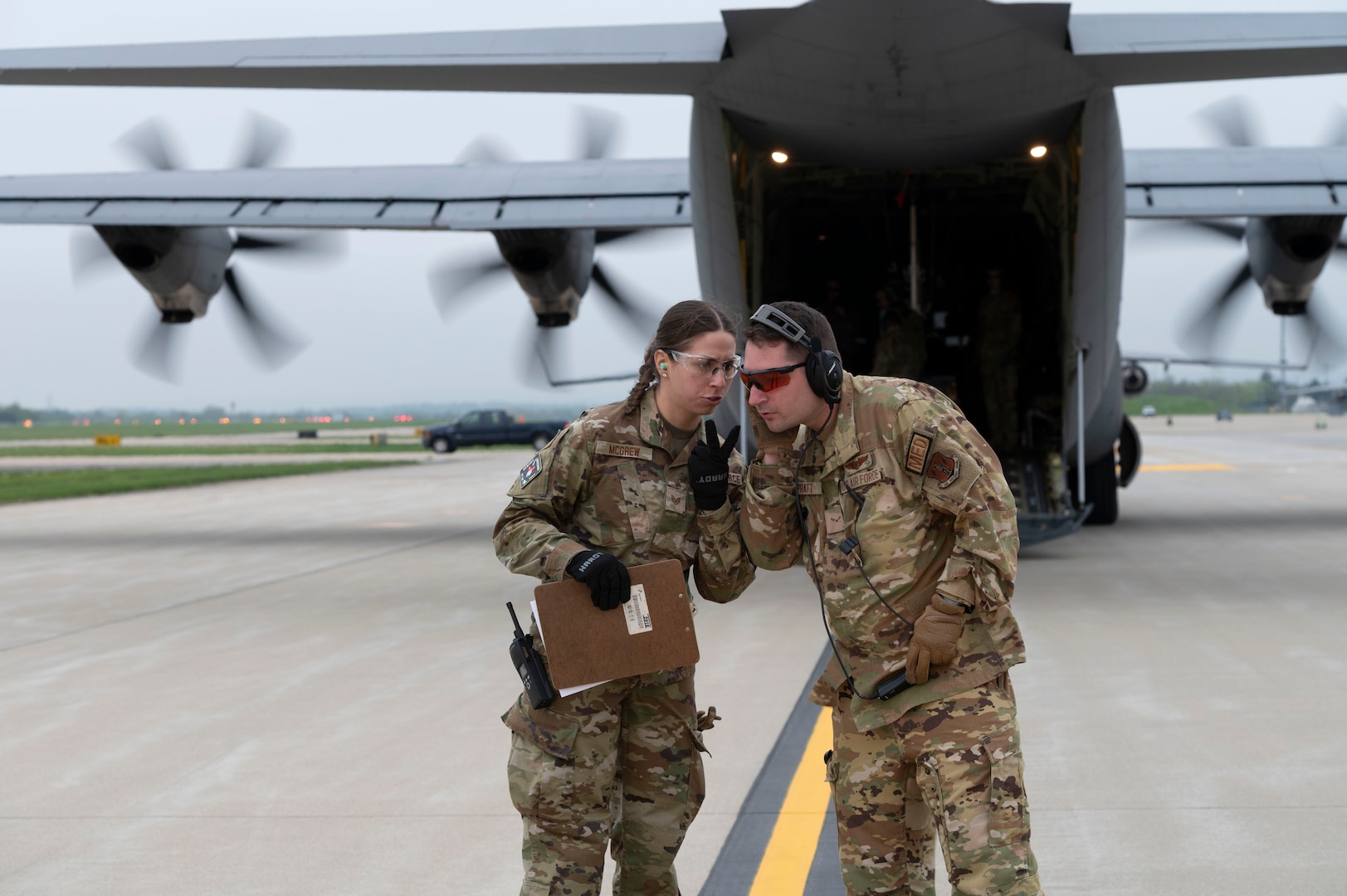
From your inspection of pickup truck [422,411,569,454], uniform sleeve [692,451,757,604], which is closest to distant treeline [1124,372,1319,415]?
pickup truck [422,411,569,454]

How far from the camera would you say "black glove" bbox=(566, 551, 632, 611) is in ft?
9.17

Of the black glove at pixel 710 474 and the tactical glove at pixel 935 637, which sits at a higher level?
the black glove at pixel 710 474

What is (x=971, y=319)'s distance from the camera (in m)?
14.1

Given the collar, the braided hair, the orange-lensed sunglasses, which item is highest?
the braided hair

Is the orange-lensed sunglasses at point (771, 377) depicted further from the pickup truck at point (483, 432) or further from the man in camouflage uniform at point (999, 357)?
the pickup truck at point (483, 432)

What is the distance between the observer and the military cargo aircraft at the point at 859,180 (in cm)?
763

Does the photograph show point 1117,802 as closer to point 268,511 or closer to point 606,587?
point 606,587

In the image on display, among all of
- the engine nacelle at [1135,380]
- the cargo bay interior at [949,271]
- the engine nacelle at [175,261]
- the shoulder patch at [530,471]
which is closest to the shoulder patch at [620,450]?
the shoulder patch at [530,471]

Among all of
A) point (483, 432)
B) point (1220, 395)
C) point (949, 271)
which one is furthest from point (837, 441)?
point (1220, 395)

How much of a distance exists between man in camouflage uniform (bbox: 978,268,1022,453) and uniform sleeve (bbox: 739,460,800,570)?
902 centimetres

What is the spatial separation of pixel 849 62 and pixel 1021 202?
529cm

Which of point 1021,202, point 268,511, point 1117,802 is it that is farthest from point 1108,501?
point 268,511

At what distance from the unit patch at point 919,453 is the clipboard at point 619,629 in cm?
→ 59

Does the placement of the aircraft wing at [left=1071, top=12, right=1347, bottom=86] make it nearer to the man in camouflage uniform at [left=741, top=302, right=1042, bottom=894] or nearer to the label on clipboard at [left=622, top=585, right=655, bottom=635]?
the man in camouflage uniform at [left=741, top=302, right=1042, bottom=894]
